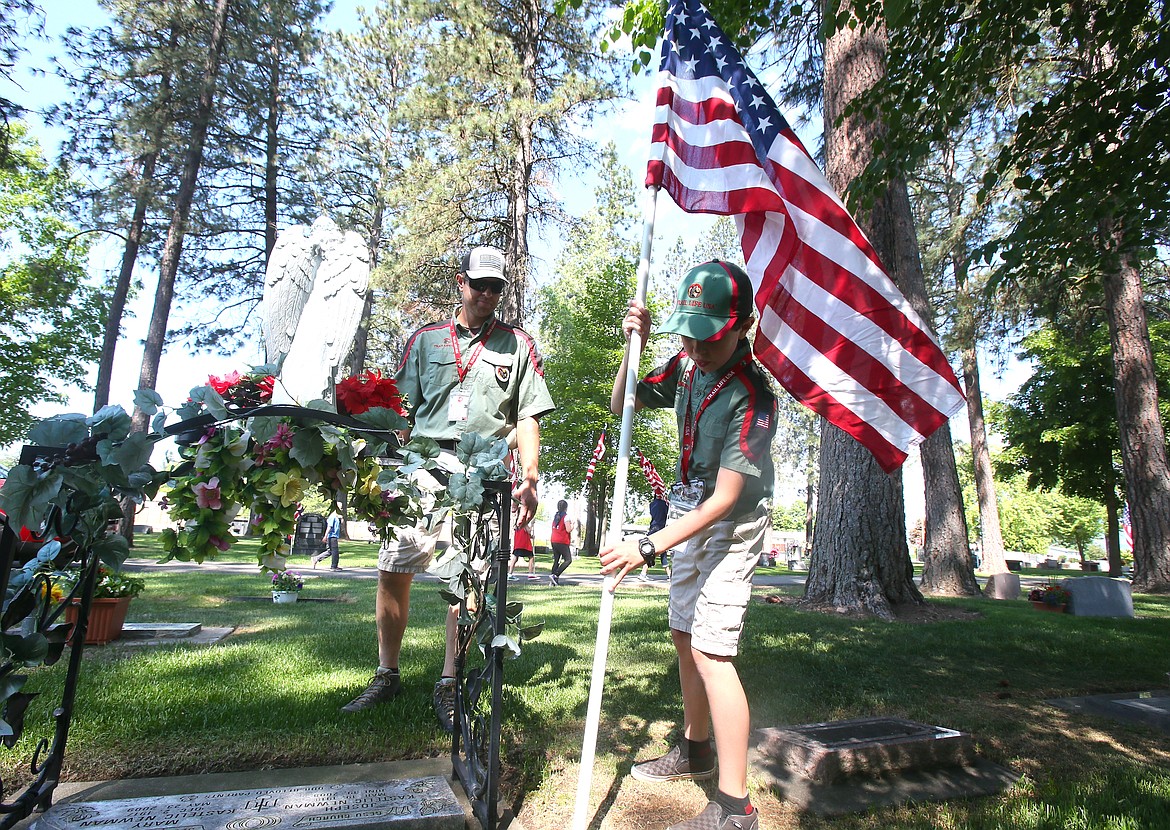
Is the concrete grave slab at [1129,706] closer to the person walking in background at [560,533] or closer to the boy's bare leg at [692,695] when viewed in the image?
the boy's bare leg at [692,695]

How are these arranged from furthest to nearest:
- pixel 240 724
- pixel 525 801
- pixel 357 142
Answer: pixel 357 142, pixel 240 724, pixel 525 801

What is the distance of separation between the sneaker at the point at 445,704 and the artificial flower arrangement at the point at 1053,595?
932cm

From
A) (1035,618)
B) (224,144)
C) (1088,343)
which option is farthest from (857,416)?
(1088,343)

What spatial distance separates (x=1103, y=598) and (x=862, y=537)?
13.2 feet

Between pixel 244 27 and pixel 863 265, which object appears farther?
pixel 244 27

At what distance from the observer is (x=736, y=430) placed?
2580 millimetres

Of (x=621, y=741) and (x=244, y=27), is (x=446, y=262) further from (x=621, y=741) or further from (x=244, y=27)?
(x=621, y=741)

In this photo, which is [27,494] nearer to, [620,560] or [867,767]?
[620,560]

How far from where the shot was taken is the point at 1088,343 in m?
20.6

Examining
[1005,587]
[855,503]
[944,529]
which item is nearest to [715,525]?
[855,503]

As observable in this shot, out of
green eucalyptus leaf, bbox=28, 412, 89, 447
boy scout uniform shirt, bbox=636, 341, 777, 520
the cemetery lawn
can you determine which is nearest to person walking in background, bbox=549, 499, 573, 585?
the cemetery lawn

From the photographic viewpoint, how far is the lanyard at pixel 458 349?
3637 millimetres

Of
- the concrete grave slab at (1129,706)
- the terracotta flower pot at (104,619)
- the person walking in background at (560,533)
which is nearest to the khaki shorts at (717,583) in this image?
the concrete grave slab at (1129,706)

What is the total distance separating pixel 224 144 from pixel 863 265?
16.2 m
